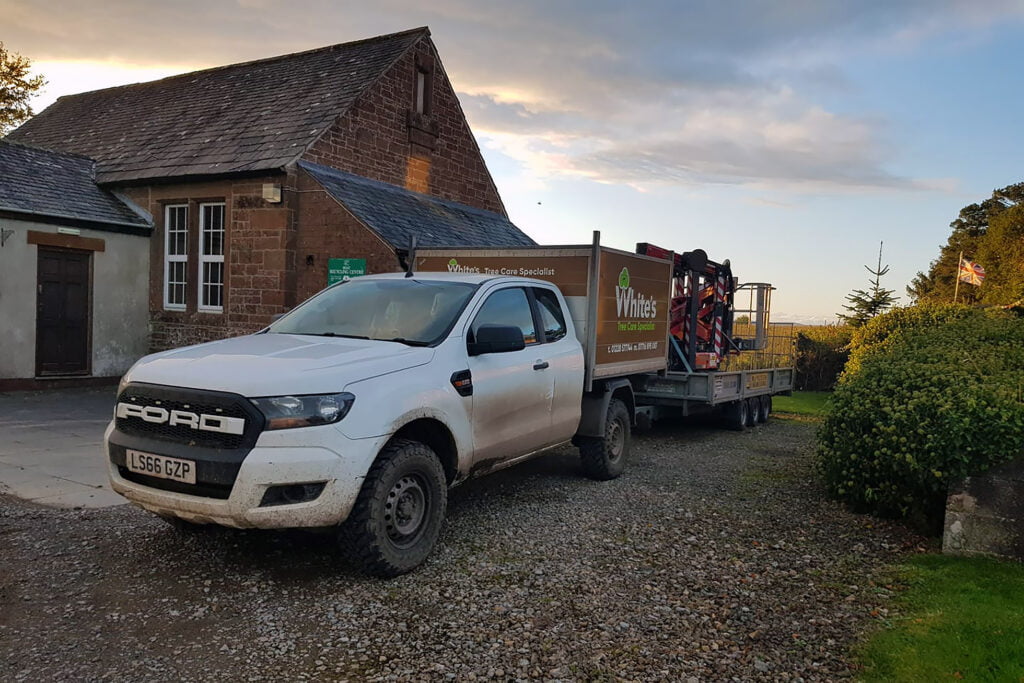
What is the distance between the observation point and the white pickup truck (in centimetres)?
425

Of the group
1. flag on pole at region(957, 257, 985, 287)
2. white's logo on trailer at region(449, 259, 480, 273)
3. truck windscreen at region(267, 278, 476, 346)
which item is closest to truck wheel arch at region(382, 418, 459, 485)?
truck windscreen at region(267, 278, 476, 346)

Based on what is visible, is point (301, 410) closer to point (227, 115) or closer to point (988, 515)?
point (988, 515)

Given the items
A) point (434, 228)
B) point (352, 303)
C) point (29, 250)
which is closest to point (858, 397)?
point (352, 303)

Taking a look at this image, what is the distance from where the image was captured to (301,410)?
4281 mm

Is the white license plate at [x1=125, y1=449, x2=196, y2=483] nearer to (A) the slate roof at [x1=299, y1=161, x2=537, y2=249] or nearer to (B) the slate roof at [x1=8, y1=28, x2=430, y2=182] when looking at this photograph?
(A) the slate roof at [x1=299, y1=161, x2=537, y2=249]

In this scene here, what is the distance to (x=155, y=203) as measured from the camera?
49.6ft

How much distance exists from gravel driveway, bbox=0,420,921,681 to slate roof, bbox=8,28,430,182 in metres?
9.51

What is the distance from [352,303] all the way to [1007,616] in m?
4.78

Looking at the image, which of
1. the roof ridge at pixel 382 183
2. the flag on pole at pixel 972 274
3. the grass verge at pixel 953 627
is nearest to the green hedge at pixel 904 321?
the grass verge at pixel 953 627

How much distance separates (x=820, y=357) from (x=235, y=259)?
15.7 metres

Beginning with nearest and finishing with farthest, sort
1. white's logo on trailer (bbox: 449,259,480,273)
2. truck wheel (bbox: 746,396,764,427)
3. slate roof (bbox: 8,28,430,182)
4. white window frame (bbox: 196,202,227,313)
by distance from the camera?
white's logo on trailer (bbox: 449,259,480,273), truck wheel (bbox: 746,396,764,427), slate roof (bbox: 8,28,430,182), white window frame (bbox: 196,202,227,313)

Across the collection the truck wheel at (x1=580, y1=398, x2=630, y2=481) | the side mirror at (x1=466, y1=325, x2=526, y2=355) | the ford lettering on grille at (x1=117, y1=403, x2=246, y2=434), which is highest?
the side mirror at (x1=466, y1=325, x2=526, y2=355)

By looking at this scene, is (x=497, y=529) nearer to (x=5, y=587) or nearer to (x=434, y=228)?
(x=5, y=587)

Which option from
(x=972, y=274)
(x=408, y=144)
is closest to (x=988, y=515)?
(x=408, y=144)
